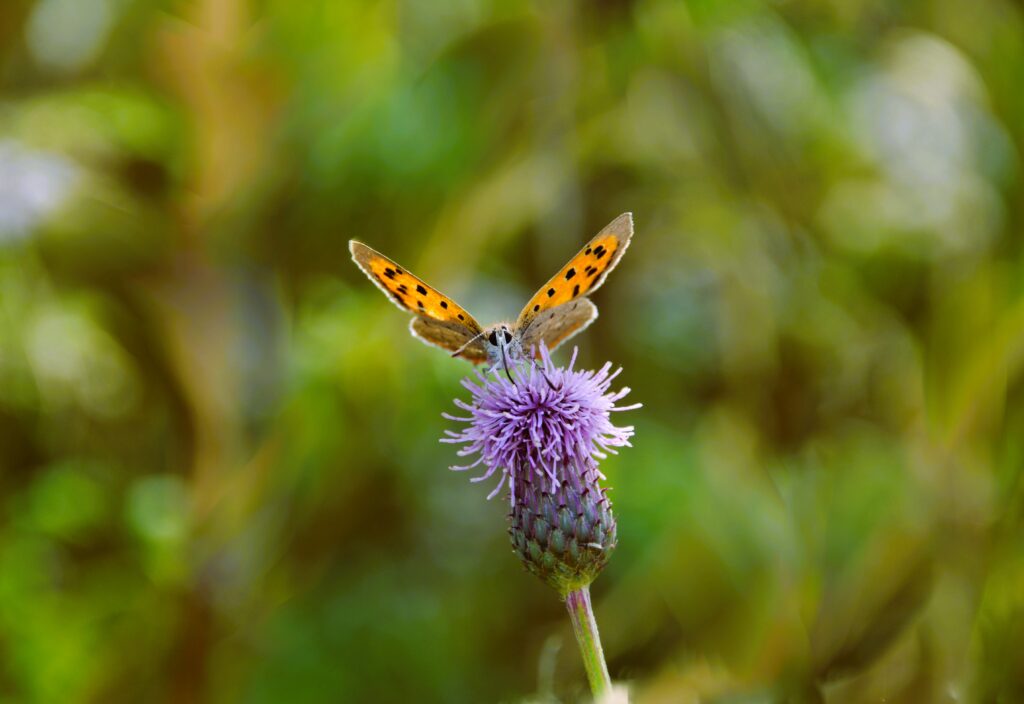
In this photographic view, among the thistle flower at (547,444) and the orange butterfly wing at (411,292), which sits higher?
the orange butterfly wing at (411,292)

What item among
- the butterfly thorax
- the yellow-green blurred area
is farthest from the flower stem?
the yellow-green blurred area

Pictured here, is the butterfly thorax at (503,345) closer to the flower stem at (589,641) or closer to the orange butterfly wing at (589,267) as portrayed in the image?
the orange butterfly wing at (589,267)

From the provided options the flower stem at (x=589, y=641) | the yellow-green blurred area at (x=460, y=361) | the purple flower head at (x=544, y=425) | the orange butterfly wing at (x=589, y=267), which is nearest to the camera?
the flower stem at (x=589, y=641)

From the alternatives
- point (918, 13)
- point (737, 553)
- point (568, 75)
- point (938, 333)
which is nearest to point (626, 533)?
point (737, 553)

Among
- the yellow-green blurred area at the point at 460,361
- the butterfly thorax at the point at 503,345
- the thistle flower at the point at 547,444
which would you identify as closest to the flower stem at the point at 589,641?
the thistle flower at the point at 547,444

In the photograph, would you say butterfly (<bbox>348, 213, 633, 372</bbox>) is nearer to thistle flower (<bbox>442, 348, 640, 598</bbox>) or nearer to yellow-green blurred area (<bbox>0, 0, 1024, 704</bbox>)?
thistle flower (<bbox>442, 348, 640, 598</bbox>)

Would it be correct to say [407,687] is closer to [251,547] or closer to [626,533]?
[251,547]

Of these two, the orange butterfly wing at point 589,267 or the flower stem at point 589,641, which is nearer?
the flower stem at point 589,641

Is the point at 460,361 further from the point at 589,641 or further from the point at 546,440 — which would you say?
the point at 589,641
